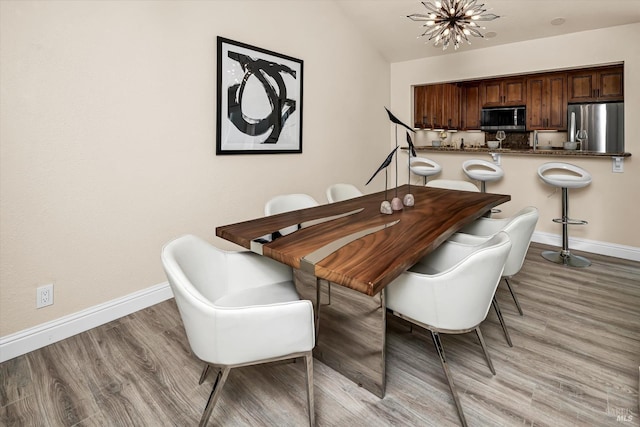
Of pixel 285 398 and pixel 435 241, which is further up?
pixel 435 241

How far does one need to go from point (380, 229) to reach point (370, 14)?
10.8 feet

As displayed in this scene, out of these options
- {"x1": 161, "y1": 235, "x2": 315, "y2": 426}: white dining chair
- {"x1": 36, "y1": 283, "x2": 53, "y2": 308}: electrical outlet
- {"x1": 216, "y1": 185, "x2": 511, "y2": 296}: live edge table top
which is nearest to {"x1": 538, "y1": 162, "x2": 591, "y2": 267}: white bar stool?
{"x1": 216, "y1": 185, "x2": 511, "y2": 296}: live edge table top

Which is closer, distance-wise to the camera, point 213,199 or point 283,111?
point 213,199

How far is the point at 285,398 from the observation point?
5.51 ft

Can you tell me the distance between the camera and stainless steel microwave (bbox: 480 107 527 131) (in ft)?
19.2

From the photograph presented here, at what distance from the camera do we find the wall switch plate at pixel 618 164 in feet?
11.9

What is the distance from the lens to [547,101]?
18.6 ft

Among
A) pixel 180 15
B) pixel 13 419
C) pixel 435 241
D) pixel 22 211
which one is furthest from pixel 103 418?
pixel 180 15

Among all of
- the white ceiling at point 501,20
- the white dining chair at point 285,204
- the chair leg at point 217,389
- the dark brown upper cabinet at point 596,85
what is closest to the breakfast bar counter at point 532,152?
the white ceiling at point 501,20

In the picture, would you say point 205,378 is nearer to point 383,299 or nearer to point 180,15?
point 383,299

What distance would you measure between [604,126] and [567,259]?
70.3 inches

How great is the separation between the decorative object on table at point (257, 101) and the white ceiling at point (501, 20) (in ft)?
3.99

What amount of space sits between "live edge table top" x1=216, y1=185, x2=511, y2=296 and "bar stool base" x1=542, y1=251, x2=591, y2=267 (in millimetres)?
1534

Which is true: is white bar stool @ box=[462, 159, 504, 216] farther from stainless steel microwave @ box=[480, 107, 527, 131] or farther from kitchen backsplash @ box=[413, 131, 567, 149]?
Result: stainless steel microwave @ box=[480, 107, 527, 131]
